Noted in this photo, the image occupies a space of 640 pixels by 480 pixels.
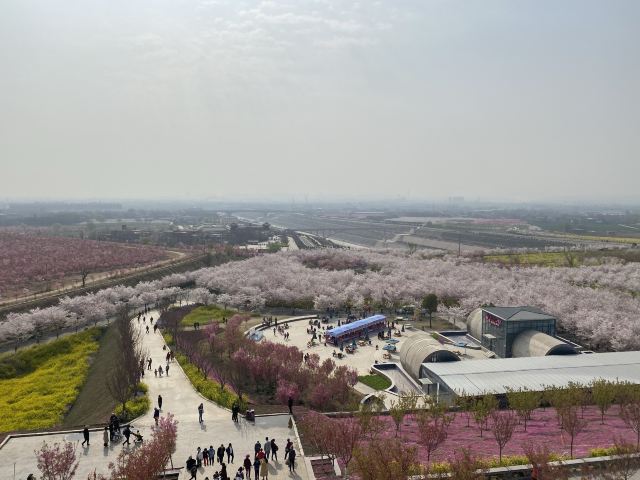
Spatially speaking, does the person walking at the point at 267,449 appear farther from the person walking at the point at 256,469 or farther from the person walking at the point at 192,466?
the person walking at the point at 192,466

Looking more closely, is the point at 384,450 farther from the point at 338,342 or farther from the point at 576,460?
the point at 338,342

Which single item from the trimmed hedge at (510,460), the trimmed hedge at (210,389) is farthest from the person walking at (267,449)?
the trimmed hedge at (510,460)

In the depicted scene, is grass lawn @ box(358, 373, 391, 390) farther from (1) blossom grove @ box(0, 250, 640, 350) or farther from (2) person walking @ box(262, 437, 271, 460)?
(1) blossom grove @ box(0, 250, 640, 350)

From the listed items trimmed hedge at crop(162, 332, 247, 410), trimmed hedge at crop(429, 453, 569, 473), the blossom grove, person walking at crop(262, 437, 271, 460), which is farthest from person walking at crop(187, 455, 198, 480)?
the blossom grove

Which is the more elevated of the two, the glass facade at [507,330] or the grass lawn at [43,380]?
the glass facade at [507,330]

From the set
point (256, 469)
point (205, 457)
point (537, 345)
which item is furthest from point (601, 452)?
point (205, 457)

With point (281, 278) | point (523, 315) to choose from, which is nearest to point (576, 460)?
point (523, 315)
